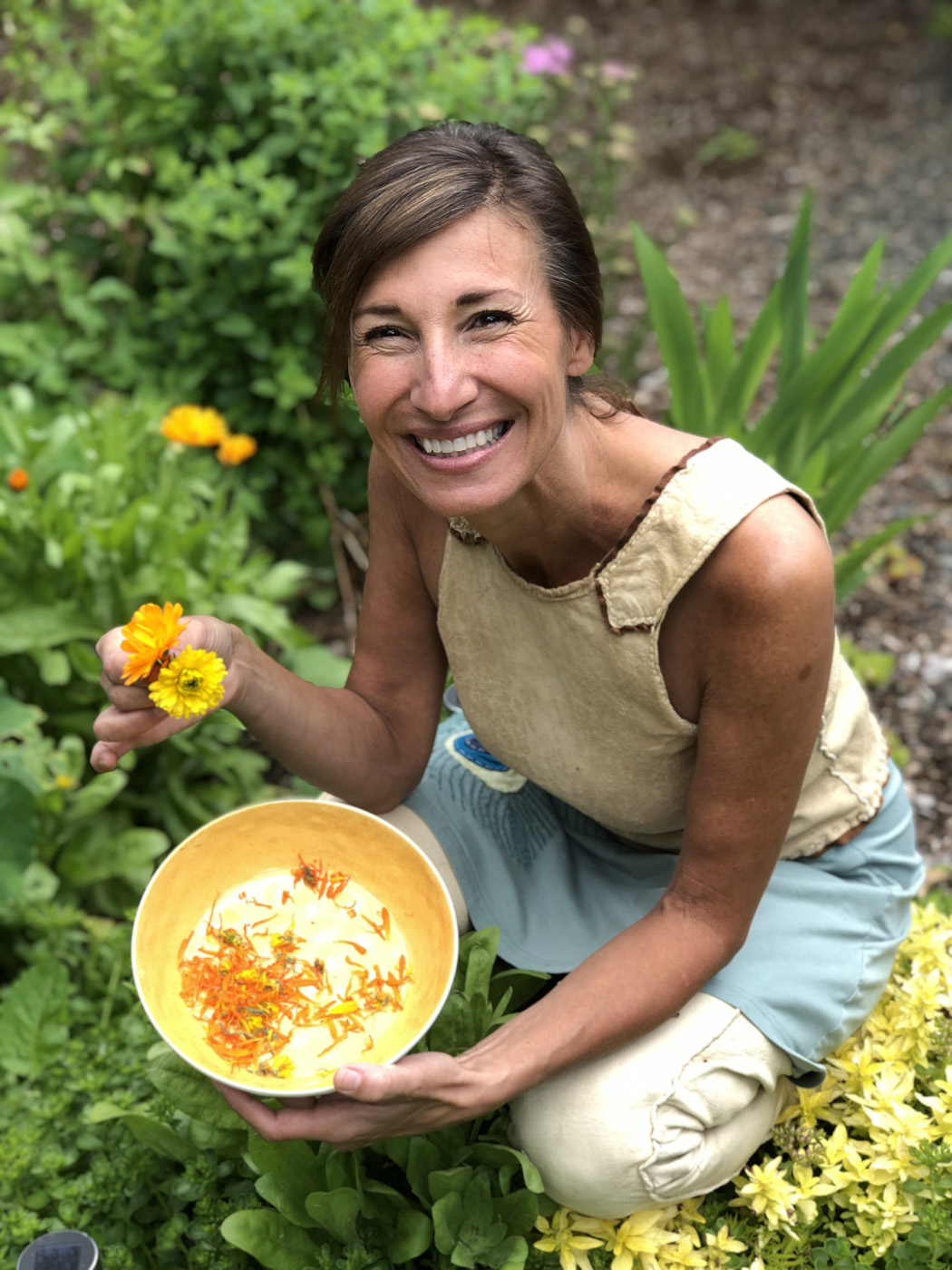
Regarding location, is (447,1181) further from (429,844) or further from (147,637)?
(147,637)

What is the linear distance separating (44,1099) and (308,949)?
0.61 metres

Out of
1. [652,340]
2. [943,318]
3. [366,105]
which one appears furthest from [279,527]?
[943,318]

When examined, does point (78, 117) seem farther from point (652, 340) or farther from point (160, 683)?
point (160, 683)

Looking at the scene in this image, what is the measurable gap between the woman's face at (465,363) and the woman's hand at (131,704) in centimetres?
33

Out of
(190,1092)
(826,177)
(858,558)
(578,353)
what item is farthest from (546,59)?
(190,1092)

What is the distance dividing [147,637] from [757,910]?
3.13ft

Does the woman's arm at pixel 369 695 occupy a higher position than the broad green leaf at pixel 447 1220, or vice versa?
the woman's arm at pixel 369 695

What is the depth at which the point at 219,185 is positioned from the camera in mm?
3031

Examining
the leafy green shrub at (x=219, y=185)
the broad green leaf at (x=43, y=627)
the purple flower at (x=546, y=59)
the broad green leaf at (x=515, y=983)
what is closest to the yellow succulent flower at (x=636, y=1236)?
the broad green leaf at (x=515, y=983)

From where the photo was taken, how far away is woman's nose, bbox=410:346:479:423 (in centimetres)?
136

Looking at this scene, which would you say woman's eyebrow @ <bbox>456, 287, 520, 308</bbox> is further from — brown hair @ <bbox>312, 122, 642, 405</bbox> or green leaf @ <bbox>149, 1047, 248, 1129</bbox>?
green leaf @ <bbox>149, 1047, 248, 1129</bbox>

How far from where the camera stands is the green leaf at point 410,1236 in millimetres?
1631

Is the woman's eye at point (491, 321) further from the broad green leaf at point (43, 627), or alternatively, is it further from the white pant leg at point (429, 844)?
the broad green leaf at point (43, 627)

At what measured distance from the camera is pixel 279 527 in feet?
11.3
